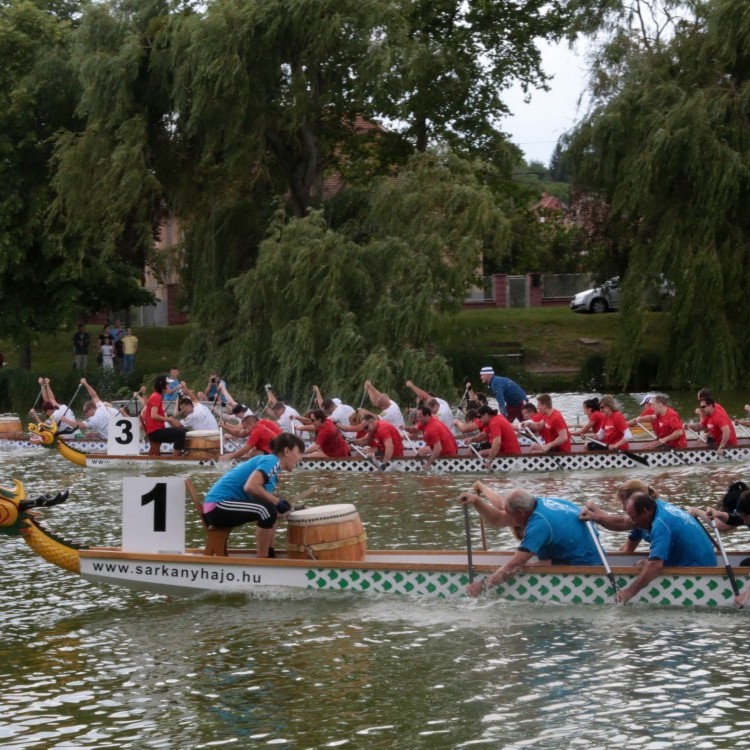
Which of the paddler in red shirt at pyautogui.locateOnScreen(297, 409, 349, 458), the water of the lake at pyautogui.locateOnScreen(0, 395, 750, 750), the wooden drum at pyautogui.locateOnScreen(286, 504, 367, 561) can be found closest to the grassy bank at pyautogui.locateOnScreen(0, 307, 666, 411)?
the paddler in red shirt at pyautogui.locateOnScreen(297, 409, 349, 458)

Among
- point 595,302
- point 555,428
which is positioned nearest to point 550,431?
point 555,428

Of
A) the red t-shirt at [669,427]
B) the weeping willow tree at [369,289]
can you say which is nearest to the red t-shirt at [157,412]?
the weeping willow tree at [369,289]

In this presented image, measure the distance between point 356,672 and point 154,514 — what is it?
10.3 ft

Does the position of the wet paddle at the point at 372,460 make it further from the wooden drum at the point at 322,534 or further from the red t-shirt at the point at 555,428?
the wooden drum at the point at 322,534

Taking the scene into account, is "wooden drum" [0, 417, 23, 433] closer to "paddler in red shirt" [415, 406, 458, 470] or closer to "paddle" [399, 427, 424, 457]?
"paddle" [399, 427, 424, 457]

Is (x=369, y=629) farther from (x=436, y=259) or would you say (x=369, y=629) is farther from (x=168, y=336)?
(x=168, y=336)

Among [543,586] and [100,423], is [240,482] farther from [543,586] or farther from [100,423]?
[100,423]

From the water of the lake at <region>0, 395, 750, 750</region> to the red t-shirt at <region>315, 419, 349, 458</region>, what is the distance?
9281 mm

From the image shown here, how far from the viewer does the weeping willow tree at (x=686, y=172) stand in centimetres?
3512

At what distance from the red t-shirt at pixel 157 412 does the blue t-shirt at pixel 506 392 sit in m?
6.14

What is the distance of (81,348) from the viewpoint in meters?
45.0

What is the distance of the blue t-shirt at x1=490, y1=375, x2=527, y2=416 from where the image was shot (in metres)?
25.9

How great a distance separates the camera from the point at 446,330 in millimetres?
35219

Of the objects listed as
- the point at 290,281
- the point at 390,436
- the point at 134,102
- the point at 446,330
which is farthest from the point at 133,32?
the point at 390,436
